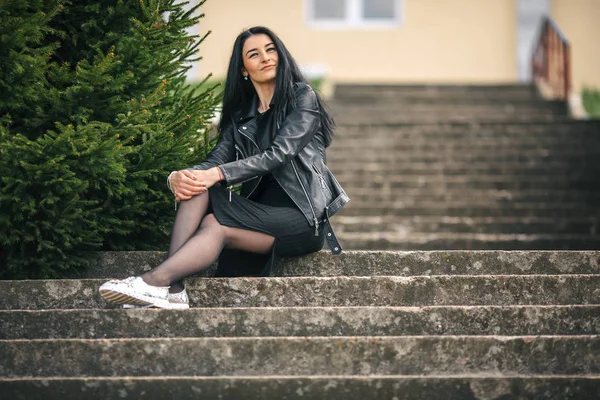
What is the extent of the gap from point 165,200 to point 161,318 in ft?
4.43

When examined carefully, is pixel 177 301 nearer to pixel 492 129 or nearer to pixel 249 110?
pixel 249 110

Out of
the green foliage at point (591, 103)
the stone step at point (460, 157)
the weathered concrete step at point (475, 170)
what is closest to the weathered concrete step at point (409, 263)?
the weathered concrete step at point (475, 170)

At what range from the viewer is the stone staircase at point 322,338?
12.9 ft

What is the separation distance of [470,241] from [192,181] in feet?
13.2

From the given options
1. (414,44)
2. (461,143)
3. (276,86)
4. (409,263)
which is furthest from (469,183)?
(414,44)

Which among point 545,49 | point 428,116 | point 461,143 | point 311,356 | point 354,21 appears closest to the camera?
point 311,356

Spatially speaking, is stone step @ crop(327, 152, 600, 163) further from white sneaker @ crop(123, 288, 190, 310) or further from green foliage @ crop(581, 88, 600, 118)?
white sneaker @ crop(123, 288, 190, 310)

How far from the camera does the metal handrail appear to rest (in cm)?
1362

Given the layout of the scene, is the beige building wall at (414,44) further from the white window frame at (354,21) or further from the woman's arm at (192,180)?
the woman's arm at (192,180)

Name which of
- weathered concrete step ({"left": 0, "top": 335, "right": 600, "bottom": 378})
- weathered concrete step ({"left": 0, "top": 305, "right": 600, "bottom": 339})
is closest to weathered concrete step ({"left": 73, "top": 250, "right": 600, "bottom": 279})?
weathered concrete step ({"left": 0, "top": 305, "right": 600, "bottom": 339})

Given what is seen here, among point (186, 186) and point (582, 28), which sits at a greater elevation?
point (582, 28)

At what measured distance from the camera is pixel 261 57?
220 inches

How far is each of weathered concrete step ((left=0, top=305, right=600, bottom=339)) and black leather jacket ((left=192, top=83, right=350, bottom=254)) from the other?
859 mm

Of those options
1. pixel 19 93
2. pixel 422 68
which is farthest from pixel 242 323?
pixel 422 68
